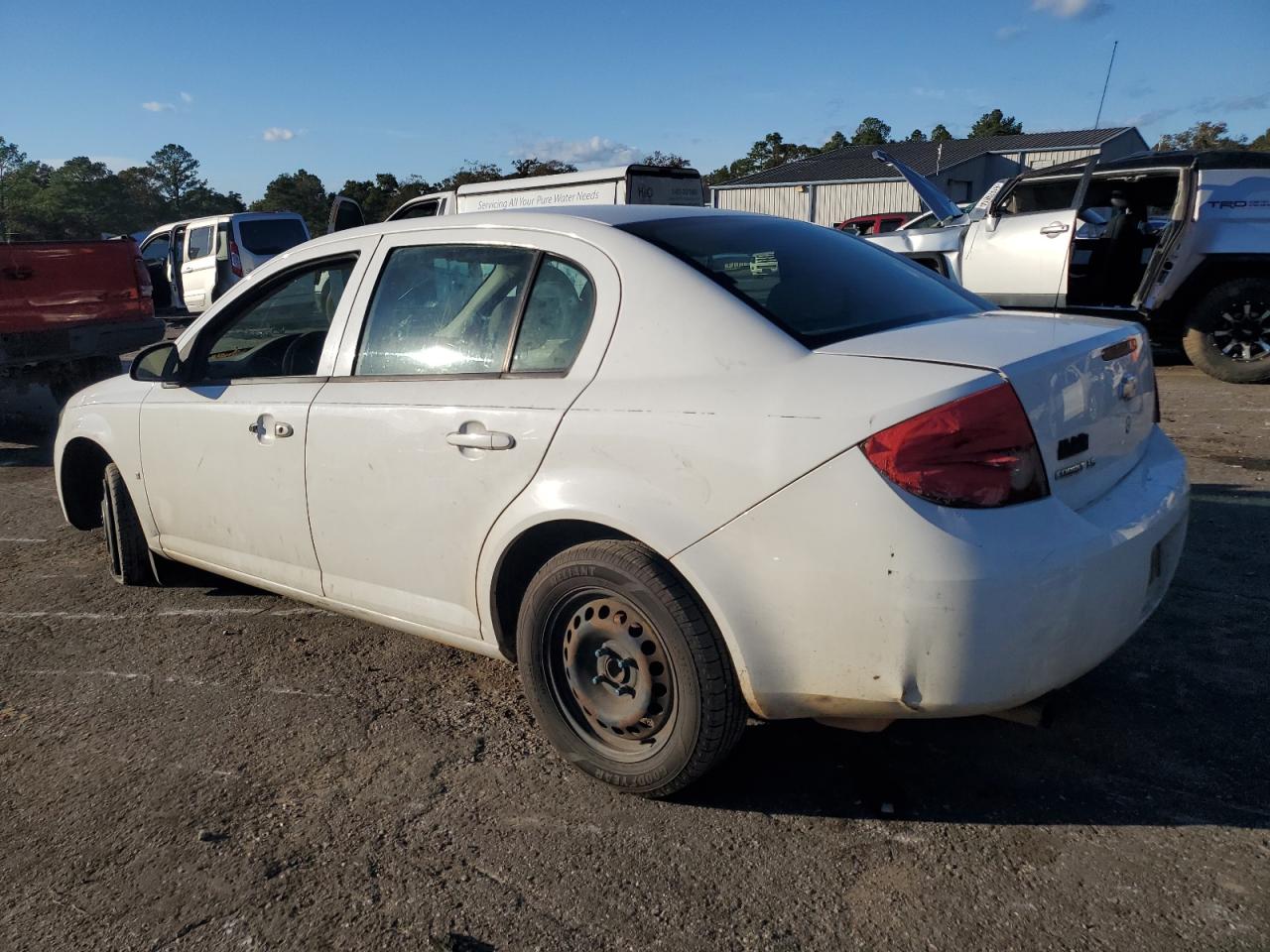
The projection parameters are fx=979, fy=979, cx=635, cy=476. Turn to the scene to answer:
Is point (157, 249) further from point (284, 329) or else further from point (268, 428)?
point (268, 428)

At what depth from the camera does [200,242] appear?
1841cm

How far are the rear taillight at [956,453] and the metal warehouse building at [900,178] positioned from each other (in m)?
38.8

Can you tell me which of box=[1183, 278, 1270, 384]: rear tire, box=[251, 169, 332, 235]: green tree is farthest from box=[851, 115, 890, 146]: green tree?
box=[1183, 278, 1270, 384]: rear tire

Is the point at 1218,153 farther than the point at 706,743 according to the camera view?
Yes

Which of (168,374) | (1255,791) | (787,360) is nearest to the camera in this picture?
(787,360)

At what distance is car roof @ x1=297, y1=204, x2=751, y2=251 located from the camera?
309 cm

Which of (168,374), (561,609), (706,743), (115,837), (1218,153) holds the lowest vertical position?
(115,837)

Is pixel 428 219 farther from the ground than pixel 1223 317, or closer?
farther from the ground

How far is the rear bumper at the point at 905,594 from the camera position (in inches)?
87.0

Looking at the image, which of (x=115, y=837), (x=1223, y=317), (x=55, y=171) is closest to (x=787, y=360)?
(x=115, y=837)

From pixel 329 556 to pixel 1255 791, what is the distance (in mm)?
2957

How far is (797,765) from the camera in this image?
296 centimetres

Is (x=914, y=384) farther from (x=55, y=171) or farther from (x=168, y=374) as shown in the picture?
(x=55, y=171)

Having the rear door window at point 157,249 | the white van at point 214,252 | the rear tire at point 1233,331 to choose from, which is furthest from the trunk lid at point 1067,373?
the rear door window at point 157,249
